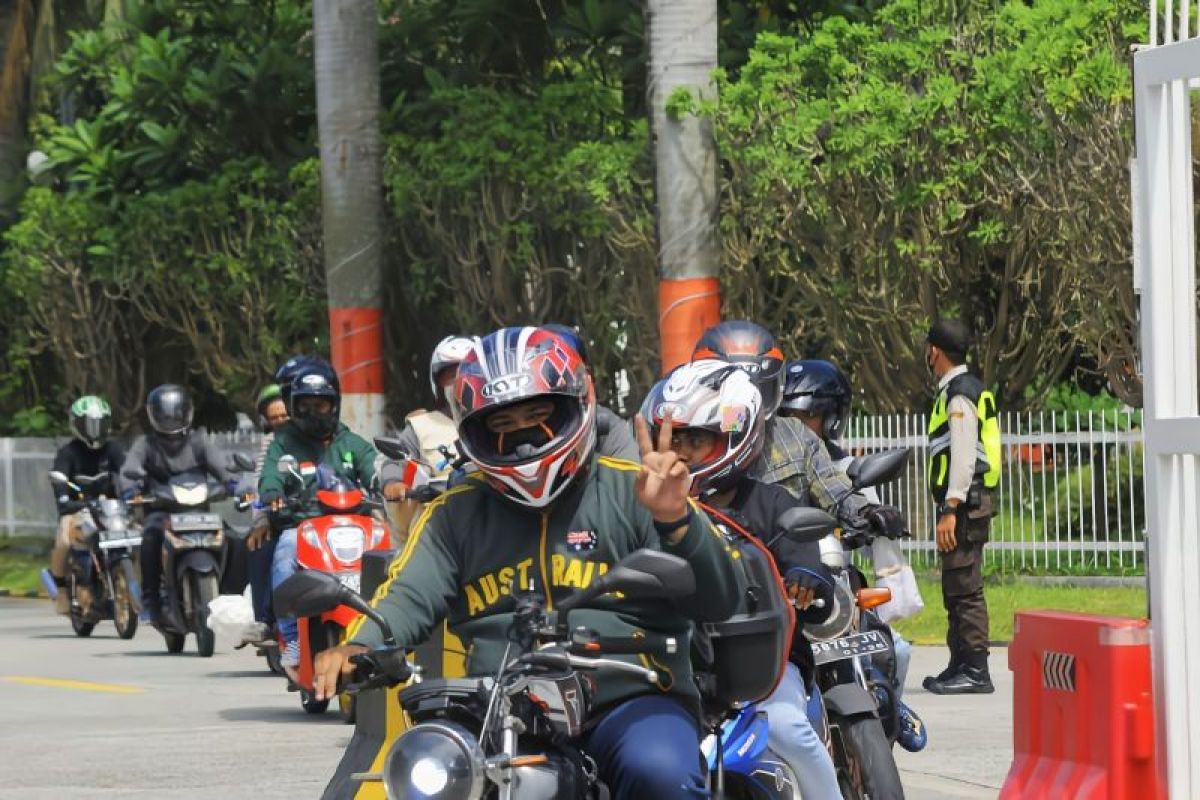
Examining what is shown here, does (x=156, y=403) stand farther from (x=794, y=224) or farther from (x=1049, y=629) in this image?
(x=1049, y=629)

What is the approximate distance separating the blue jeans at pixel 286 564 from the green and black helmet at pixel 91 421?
6.26 meters

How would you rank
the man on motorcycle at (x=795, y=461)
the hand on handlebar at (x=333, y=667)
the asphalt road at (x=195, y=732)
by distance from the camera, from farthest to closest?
the asphalt road at (x=195, y=732) → the man on motorcycle at (x=795, y=461) → the hand on handlebar at (x=333, y=667)

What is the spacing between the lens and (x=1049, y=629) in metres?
7.69

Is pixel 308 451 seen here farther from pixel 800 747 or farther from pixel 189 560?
pixel 800 747

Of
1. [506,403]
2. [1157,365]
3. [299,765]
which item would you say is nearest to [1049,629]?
[1157,365]

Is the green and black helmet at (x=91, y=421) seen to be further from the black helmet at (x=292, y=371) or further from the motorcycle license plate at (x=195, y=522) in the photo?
the black helmet at (x=292, y=371)

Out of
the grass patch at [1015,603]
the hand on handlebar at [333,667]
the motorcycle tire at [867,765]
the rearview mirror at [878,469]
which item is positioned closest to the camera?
the hand on handlebar at [333,667]

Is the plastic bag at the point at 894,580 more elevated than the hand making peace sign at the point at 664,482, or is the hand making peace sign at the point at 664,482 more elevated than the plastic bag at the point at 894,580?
the hand making peace sign at the point at 664,482

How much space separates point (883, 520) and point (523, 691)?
3624 millimetres

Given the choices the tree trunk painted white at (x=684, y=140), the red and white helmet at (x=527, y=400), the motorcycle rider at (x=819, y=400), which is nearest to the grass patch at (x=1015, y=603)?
the tree trunk painted white at (x=684, y=140)

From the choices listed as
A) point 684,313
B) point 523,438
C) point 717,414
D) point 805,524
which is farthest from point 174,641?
point 523,438

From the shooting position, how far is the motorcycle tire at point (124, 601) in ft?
63.9

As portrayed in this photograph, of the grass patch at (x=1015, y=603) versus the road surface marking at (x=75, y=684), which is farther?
the grass patch at (x=1015, y=603)


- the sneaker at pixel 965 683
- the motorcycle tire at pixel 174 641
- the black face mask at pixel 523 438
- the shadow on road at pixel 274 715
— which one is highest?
the black face mask at pixel 523 438
